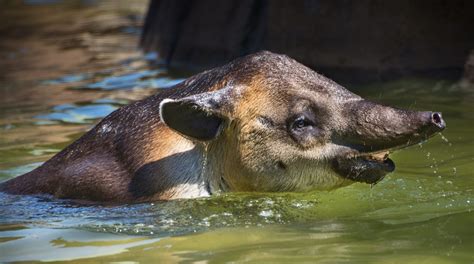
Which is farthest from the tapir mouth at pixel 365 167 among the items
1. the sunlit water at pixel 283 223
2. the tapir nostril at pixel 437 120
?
the tapir nostril at pixel 437 120

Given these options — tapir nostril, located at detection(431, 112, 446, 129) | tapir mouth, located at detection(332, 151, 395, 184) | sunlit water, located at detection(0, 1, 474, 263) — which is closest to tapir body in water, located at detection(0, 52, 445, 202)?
tapir mouth, located at detection(332, 151, 395, 184)

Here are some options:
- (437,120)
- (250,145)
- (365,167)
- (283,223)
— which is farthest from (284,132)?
(437,120)

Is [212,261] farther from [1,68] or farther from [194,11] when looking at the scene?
[1,68]

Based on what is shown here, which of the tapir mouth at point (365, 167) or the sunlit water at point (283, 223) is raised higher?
the tapir mouth at point (365, 167)

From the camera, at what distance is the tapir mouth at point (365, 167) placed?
23.7 ft

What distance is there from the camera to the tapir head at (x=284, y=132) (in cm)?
722

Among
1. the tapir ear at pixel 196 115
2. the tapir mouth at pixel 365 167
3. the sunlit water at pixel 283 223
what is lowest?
the sunlit water at pixel 283 223

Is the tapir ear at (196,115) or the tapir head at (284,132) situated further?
the tapir head at (284,132)

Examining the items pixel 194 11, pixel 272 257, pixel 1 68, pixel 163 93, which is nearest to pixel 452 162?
pixel 163 93

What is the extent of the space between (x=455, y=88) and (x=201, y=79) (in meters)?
4.74

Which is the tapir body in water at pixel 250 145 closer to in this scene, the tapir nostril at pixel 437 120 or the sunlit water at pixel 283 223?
the sunlit water at pixel 283 223

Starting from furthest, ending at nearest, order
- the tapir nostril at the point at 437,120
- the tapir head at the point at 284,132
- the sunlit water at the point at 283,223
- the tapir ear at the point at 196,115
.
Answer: the tapir head at the point at 284,132 < the tapir ear at the point at 196,115 < the tapir nostril at the point at 437,120 < the sunlit water at the point at 283,223

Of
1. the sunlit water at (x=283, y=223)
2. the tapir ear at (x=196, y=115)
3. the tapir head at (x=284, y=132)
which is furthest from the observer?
the tapir head at (x=284, y=132)

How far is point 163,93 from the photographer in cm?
784
